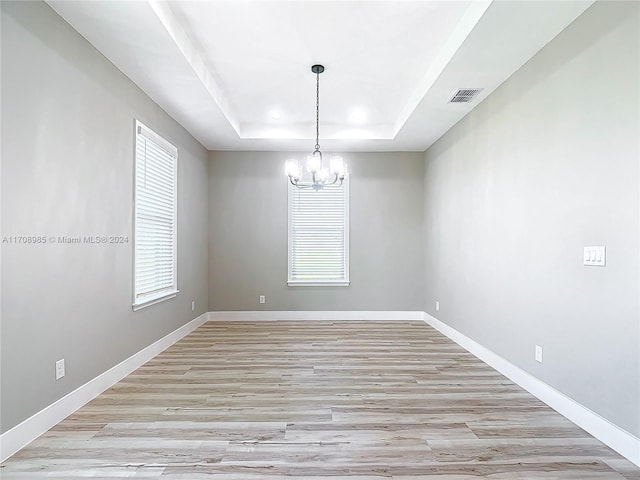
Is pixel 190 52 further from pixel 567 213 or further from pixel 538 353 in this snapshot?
pixel 538 353

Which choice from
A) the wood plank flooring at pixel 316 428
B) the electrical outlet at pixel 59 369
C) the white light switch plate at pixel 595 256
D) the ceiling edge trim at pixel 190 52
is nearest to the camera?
the wood plank flooring at pixel 316 428

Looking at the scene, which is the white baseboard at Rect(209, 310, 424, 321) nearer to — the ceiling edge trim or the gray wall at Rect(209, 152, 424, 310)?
the gray wall at Rect(209, 152, 424, 310)

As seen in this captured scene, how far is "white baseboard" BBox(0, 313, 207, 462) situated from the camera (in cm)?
219

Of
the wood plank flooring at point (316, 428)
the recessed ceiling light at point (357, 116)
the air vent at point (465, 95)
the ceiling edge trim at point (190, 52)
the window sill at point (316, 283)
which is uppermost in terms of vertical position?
the recessed ceiling light at point (357, 116)

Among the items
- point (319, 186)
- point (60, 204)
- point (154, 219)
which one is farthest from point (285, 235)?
point (60, 204)

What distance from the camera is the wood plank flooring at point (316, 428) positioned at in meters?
2.07

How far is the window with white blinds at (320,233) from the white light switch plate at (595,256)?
4.04 metres

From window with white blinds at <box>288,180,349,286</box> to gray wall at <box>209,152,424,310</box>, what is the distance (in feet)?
0.46

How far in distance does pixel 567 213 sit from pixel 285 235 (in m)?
4.26

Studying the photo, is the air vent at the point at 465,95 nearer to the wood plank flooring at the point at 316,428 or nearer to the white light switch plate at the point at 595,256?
the white light switch plate at the point at 595,256

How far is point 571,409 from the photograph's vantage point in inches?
104

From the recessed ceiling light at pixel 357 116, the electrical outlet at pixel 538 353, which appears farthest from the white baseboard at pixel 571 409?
the recessed ceiling light at pixel 357 116

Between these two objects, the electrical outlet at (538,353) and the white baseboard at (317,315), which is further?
the white baseboard at (317,315)

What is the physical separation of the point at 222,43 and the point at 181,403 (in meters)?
2.93
